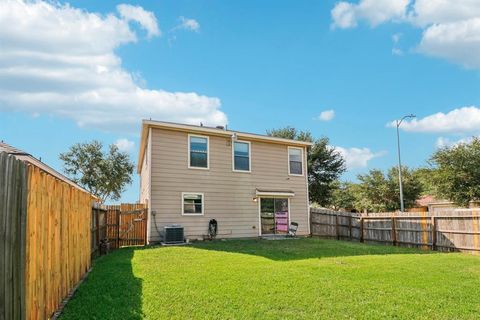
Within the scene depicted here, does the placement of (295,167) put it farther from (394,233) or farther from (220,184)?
(394,233)

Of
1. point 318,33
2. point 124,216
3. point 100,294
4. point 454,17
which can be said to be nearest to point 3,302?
point 100,294

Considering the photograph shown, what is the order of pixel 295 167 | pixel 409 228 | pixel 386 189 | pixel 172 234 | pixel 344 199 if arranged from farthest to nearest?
pixel 344 199 < pixel 386 189 < pixel 295 167 < pixel 409 228 < pixel 172 234

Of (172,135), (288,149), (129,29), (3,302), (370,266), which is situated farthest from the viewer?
(288,149)

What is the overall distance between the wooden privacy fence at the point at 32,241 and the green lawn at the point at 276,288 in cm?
63

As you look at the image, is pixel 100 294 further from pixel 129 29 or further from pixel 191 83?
pixel 191 83

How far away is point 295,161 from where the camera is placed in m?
18.2

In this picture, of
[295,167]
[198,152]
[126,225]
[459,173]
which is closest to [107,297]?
[126,225]

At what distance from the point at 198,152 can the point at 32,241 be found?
11941mm

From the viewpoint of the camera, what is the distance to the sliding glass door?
1688 centimetres

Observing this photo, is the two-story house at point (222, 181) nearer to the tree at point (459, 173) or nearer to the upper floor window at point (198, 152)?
the upper floor window at point (198, 152)

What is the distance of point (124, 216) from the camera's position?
45.7ft

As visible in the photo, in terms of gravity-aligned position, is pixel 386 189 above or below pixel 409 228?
above

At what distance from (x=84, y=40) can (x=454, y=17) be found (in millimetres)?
10729

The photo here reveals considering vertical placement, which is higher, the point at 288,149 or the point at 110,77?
the point at 110,77
